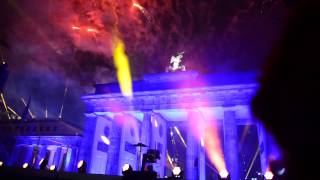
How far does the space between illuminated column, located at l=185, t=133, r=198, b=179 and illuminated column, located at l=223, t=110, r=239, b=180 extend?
4.05 metres

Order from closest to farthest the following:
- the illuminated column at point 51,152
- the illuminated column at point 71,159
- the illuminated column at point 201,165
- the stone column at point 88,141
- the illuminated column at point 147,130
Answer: the illuminated column at point 201,165 → the illuminated column at point 147,130 → the stone column at point 88,141 → the illuminated column at point 71,159 → the illuminated column at point 51,152

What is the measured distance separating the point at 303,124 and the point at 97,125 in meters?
34.2

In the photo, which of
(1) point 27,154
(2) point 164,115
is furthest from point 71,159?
(2) point 164,115

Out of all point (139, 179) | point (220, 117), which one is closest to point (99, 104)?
point (220, 117)

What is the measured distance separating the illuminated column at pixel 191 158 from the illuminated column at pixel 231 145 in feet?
13.3

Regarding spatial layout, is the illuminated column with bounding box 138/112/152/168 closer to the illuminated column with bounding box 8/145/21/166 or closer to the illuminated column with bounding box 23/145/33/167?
the illuminated column with bounding box 23/145/33/167

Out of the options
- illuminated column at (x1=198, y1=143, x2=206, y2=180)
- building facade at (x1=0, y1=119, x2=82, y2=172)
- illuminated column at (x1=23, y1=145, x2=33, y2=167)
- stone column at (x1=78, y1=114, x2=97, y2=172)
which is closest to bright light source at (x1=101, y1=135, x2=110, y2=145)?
stone column at (x1=78, y1=114, x2=97, y2=172)

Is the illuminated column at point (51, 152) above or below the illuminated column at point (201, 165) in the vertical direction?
above

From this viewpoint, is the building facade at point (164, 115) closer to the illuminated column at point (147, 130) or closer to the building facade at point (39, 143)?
the illuminated column at point (147, 130)

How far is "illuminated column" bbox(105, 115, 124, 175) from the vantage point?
31984mm

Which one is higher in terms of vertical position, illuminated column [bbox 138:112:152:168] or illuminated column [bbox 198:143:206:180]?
illuminated column [bbox 138:112:152:168]

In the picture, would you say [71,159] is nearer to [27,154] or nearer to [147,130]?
[27,154]

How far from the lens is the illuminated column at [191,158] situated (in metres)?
28.5

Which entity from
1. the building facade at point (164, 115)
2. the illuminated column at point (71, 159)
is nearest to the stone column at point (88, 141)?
the building facade at point (164, 115)
